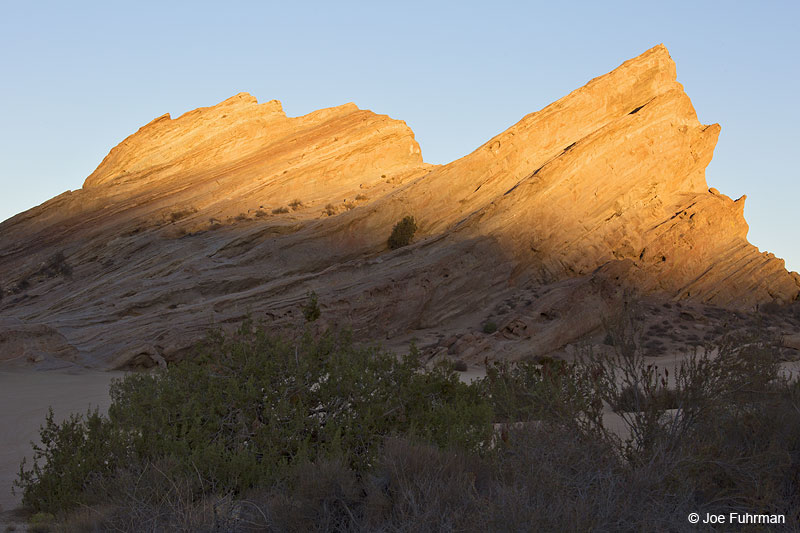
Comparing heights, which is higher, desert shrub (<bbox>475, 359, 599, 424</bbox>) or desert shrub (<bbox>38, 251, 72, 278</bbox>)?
desert shrub (<bbox>38, 251, 72, 278</bbox>)

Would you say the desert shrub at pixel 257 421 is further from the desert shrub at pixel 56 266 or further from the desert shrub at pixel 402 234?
the desert shrub at pixel 56 266

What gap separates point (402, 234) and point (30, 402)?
17.9 m

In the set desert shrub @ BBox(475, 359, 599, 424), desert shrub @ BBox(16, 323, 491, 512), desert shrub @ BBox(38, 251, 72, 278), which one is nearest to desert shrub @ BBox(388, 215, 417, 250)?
desert shrub @ BBox(38, 251, 72, 278)

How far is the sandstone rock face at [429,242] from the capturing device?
23.4 meters

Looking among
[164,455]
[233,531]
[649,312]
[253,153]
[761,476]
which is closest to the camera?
[233,531]

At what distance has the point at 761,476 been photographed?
237 inches

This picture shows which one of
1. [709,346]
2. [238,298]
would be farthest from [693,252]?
[709,346]

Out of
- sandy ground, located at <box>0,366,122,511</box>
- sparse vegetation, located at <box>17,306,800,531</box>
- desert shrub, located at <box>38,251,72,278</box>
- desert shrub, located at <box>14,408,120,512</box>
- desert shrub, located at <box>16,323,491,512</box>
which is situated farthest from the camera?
desert shrub, located at <box>38,251,72,278</box>

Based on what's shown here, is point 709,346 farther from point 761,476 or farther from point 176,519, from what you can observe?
point 176,519

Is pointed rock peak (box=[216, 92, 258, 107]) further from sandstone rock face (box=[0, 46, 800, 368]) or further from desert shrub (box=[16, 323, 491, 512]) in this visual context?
desert shrub (box=[16, 323, 491, 512])

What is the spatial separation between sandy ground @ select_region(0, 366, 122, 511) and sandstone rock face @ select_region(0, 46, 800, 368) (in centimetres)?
166

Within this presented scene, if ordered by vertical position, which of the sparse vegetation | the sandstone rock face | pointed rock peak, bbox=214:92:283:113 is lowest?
the sparse vegetation

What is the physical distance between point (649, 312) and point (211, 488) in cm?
2281

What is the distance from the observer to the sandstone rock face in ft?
76.9
